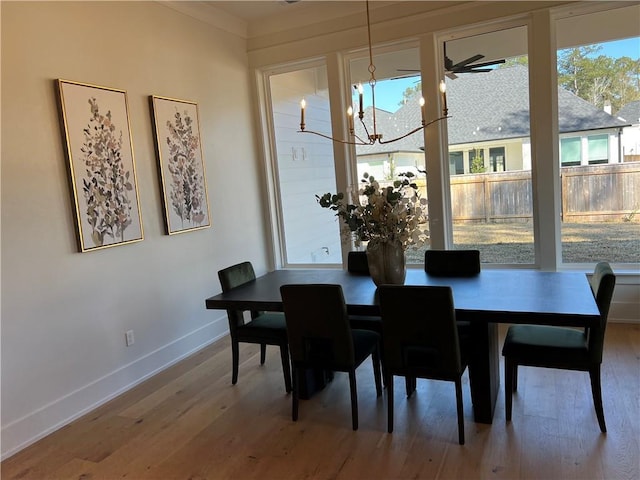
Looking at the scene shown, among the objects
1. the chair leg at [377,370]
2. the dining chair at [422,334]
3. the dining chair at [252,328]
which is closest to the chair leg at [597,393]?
the dining chair at [422,334]

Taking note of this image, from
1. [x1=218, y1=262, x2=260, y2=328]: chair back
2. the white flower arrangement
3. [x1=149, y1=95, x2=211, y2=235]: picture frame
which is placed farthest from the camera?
[x1=149, y1=95, x2=211, y2=235]: picture frame

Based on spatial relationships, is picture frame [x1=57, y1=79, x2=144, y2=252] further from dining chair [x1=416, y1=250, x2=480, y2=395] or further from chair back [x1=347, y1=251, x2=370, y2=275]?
dining chair [x1=416, y1=250, x2=480, y2=395]

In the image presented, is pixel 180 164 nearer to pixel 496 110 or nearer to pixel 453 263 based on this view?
pixel 453 263

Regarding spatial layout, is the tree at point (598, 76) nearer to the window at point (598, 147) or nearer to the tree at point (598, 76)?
the tree at point (598, 76)

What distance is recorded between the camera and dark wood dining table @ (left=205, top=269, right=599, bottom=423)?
225 cm

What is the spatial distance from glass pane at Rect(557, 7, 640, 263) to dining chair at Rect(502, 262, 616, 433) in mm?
1574

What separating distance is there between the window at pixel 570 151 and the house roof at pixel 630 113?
36 cm

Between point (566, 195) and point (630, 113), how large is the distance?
0.81 metres

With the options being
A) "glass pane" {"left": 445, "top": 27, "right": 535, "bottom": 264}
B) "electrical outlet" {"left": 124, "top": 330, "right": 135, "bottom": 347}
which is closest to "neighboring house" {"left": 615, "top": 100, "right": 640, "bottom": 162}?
"glass pane" {"left": 445, "top": 27, "right": 535, "bottom": 264}

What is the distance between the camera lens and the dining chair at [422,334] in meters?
2.29

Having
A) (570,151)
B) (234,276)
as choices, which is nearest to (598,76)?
(570,151)

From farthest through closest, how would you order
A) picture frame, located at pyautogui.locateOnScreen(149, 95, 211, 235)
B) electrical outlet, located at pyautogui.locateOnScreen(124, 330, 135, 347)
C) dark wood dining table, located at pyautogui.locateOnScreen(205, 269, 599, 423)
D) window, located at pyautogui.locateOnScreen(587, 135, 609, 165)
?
window, located at pyautogui.locateOnScreen(587, 135, 609, 165) → picture frame, located at pyautogui.locateOnScreen(149, 95, 211, 235) → electrical outlet, located at pyautogui.locateOnScreen(124, 330, 135, 347) → dark wood dining table, located at pyautogui.locateOnScreen(205, 269, 599, 423)

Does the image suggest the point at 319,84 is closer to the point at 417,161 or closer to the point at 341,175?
the point at 341,175

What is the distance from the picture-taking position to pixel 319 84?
4820 mm
